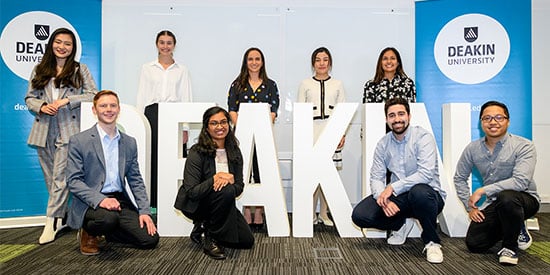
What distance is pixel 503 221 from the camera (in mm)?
2822

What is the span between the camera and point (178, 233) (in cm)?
353

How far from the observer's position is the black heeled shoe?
9.36ft

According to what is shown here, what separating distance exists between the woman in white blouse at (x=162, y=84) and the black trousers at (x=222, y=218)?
4.35ft

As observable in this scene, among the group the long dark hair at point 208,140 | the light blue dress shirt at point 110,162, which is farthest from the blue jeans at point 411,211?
the light blue dress shirt at point 110,162

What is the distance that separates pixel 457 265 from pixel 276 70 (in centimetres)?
282

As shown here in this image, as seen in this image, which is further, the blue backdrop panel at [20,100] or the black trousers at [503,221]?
the blue backdrop panel at [20,100]

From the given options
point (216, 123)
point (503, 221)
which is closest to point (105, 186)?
point (216, 123)

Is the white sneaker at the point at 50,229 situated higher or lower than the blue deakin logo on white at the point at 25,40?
lower

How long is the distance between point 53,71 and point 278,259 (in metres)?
2.30

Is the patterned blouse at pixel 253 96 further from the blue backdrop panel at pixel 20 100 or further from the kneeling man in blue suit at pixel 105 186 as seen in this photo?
the blue backdrop panel at pixel 20 100

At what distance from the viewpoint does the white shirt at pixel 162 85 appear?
164 inches

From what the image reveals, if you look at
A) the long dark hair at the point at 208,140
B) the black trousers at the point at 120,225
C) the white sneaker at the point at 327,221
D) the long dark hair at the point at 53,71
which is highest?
the long dark hair at the point at 53,71

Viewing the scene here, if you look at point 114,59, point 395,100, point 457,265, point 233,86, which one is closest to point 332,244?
point 457,265

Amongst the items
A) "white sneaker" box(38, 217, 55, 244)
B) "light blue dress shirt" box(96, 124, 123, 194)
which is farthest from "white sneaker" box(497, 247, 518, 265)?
"white sneaker" box(38, 217, 55, 244)
